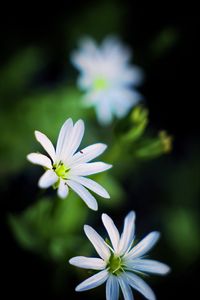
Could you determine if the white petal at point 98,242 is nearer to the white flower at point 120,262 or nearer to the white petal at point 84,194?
the white flower at point 120,262

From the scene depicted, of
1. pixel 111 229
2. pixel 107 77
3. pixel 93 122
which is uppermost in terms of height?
pixel 107 77

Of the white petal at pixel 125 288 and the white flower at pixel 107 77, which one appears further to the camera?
the white flower at pixel 107 77

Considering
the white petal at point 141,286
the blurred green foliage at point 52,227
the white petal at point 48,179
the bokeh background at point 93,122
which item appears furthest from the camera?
the bokeh background at point 93,122

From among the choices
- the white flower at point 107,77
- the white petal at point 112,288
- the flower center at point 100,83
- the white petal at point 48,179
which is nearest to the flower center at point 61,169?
the white petal at point 48,179

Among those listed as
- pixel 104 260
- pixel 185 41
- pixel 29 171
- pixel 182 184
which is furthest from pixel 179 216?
pixel 104 260

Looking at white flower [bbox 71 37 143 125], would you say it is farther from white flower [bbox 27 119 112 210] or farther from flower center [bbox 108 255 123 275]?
flower center [bbox 108 255 123 275]

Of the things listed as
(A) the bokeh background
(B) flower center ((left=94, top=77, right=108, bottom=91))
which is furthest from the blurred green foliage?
(B) flower center ((left=94, top=77, right=108, bottom=91))

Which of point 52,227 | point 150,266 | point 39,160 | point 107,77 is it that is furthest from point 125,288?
point 107,77

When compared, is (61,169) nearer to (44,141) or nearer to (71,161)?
(71,161)
